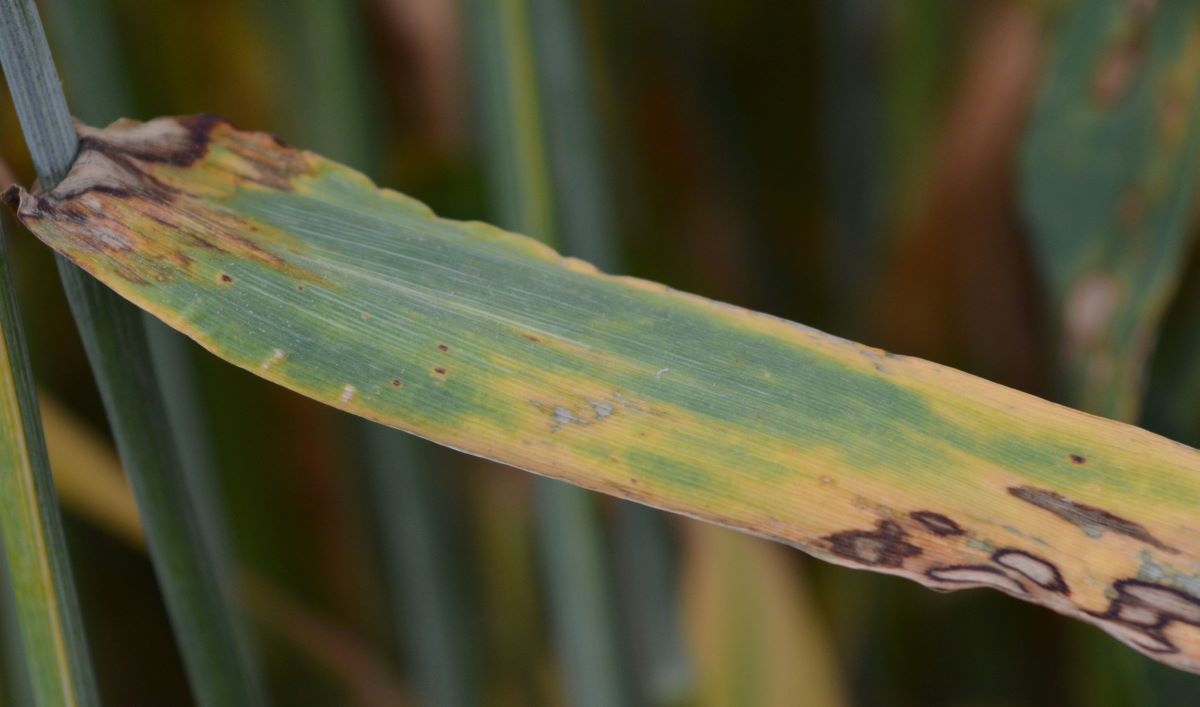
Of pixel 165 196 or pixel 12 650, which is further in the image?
pixel 12 650

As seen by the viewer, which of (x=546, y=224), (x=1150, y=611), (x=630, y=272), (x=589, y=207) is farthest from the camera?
(x=630, y=272)

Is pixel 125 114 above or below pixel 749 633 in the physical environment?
above

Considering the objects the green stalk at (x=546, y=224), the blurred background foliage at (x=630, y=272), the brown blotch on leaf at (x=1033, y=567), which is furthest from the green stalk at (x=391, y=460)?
the brown blotch on leaf at (x=1033, y=567)

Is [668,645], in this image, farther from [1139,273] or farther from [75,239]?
[75,239]

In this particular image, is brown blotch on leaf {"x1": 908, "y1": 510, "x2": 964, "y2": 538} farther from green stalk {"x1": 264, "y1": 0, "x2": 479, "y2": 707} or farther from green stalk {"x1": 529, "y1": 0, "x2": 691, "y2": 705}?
green stalk {"x1": 264, "y1": 0, "x2": 479, "y2": 707}

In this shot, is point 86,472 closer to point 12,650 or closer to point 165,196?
point 12,650

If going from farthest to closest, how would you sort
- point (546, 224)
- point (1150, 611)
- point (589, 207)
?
point (589, 207) → point (546, 224) → point (1150, 611)

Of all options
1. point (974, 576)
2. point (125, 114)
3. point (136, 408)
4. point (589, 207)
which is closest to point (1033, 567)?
point (974, 576)
